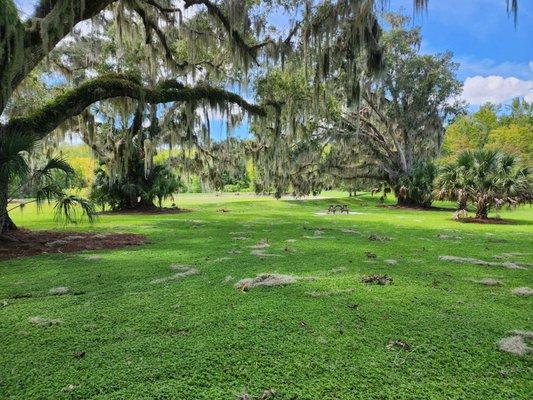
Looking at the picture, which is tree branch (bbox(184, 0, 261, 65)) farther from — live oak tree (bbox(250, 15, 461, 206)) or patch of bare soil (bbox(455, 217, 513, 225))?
patch of bare soil (bbox(455, 217, 513, 225))

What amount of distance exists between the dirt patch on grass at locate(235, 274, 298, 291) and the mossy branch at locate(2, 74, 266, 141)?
215 inches

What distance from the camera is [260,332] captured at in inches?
126

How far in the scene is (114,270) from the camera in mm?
5453

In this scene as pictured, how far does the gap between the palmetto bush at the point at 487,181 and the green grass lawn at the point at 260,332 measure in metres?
9.57

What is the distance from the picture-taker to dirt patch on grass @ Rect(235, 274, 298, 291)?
4530 mm

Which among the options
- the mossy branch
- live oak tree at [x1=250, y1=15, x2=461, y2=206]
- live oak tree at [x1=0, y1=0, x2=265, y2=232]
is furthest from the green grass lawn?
live oak tree at [x1=250, y1=15, x2=461, y2=206]

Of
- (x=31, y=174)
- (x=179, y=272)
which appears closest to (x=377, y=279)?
(x=179, y=272)

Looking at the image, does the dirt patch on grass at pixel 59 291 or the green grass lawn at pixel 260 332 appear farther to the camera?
the dirt patch on grass at pixel 59 291

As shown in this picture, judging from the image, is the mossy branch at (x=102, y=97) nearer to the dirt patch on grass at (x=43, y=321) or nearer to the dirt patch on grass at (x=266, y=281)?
the dirt patch on grass at (x=43, y=321)

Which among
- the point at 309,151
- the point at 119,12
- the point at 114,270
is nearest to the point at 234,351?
the point at 114,270

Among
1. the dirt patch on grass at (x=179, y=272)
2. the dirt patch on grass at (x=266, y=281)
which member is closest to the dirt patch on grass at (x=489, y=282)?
the dirt patch on grass at (x=266, y=281)

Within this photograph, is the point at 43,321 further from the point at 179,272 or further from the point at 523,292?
the point at 523,292

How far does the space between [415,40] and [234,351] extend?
938 inches

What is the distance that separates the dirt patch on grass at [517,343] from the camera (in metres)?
2.86
